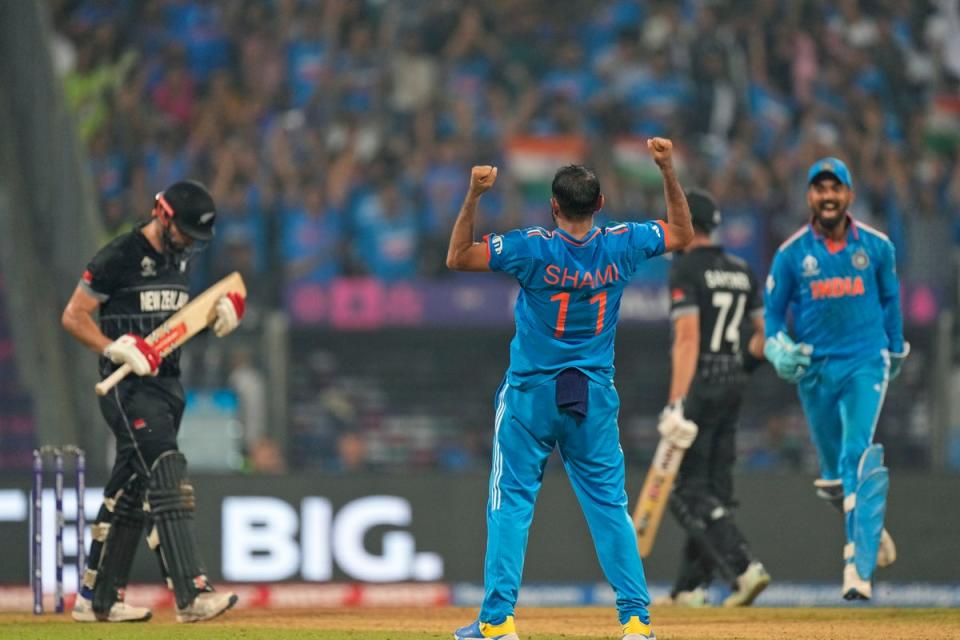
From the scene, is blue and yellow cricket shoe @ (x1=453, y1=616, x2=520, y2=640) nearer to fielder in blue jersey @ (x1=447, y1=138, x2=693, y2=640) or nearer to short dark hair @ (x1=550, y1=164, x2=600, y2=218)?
fielder in blue jersey @ (x1=447, y1=138, x2=693, y2=640)

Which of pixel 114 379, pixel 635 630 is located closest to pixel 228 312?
pixel 114 379

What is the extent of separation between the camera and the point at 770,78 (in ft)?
65.0

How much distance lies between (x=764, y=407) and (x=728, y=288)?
7.99 metres

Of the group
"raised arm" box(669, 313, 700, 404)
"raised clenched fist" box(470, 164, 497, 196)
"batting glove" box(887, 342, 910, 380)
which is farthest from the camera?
"raised arm" box(669, 313, 700, 404)

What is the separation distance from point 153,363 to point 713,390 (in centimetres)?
360

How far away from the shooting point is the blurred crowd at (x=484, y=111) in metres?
17.7

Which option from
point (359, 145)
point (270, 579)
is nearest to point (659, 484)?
point (270, 579)

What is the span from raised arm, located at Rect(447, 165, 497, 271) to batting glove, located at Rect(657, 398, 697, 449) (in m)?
3.22

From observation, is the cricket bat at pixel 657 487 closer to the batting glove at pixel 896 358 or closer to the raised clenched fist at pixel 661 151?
the batting glove at pixel 896 358

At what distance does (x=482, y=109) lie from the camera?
19.1m

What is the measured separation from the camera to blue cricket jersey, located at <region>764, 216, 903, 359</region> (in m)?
8.45

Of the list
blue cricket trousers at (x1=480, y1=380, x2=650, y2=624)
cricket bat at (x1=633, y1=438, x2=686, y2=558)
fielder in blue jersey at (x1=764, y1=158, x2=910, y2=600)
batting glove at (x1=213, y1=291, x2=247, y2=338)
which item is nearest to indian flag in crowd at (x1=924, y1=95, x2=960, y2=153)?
cricket bat at (x1=633, y1=438, x2=686, y2=558)

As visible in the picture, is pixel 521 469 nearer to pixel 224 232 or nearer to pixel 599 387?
pixel 599 387

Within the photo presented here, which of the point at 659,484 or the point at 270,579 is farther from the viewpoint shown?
the point at 270,579
